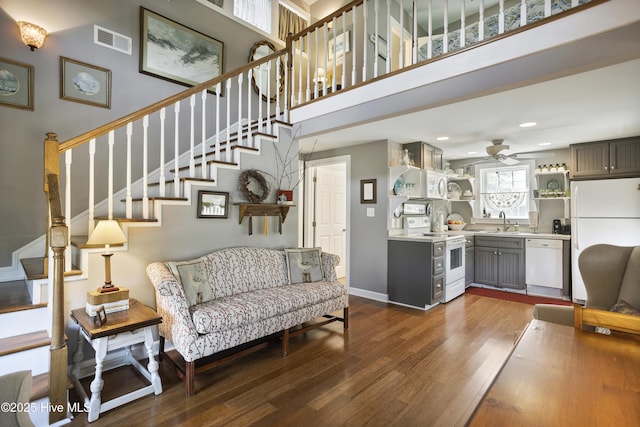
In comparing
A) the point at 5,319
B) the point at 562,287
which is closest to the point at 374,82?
the point at 5,319

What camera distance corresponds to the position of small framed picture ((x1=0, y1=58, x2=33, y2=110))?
275 centimetres

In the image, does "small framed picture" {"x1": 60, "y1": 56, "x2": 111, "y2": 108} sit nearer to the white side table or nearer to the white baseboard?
the white side table

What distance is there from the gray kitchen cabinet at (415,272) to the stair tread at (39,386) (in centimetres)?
358

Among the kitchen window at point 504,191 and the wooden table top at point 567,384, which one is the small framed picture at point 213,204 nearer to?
the wooden table top at point 567,384

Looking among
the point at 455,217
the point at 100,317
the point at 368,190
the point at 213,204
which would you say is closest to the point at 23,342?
the point at 100,317

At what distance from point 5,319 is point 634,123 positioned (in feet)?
19.7

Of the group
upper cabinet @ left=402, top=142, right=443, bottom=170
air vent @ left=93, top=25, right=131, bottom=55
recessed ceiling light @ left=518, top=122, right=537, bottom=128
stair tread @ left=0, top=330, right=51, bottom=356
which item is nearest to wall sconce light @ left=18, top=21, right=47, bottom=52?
air vent @ left=93, top=25, right=131, bottom=55

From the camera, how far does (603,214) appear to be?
4.00m

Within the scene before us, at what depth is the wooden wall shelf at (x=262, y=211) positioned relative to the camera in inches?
127

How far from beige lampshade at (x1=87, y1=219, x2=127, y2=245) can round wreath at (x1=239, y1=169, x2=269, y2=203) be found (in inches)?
50.7

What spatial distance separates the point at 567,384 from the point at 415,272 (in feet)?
10.3

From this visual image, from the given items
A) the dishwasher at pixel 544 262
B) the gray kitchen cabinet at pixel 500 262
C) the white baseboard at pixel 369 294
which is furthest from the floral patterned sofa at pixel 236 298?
the dishwasher at pixel 544 262

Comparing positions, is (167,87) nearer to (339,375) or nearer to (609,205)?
(339,375)

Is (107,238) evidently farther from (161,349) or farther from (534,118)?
(534,118)
